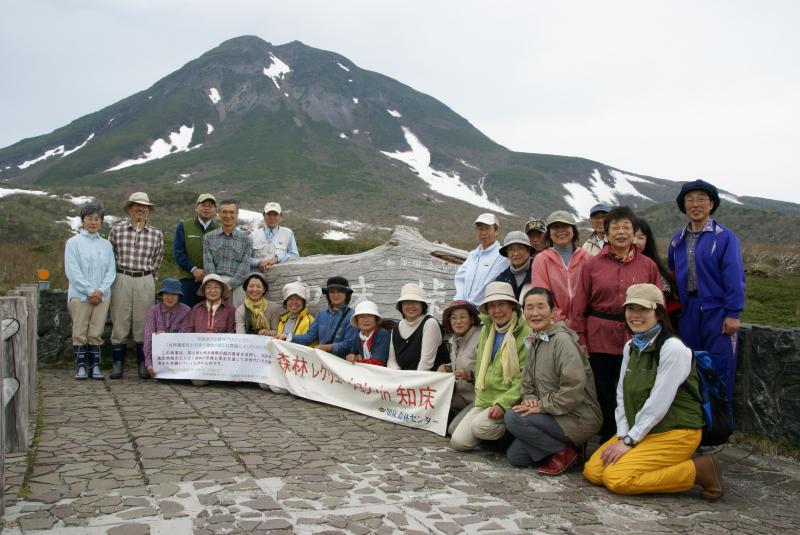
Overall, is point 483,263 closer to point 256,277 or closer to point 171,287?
point 256,277

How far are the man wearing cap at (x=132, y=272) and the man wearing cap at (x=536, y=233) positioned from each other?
4.41m

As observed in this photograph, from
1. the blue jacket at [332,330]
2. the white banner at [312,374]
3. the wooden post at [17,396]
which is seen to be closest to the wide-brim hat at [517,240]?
the white banner at [312,374]

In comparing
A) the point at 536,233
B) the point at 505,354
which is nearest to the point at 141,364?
the point at 505,354

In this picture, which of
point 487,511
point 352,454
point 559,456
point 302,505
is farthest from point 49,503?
point 559,456

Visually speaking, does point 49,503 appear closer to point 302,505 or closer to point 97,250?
point 302,505

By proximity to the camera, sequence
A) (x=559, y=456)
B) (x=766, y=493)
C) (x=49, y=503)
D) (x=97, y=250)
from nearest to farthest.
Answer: (x=49, y=503)
(x=766, y=493)
(x=559, y=456)
(x=97, y=250)

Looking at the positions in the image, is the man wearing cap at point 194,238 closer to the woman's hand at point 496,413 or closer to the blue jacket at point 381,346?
the blue jacket at point 381,346

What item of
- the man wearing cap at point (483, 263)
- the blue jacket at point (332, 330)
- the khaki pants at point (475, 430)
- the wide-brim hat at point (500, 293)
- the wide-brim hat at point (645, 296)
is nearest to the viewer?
the wide-brim hat at point (645, 296)

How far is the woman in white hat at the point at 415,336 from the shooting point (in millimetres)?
6324

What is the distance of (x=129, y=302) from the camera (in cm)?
772

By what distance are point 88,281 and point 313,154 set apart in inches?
3106

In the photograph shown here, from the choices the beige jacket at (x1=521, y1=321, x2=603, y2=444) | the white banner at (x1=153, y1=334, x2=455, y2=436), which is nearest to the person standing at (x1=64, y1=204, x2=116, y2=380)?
the white banner at (x1=153, y1=334, x2=455, y2=436)

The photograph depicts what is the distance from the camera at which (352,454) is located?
498 cm

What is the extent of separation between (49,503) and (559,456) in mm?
3341
